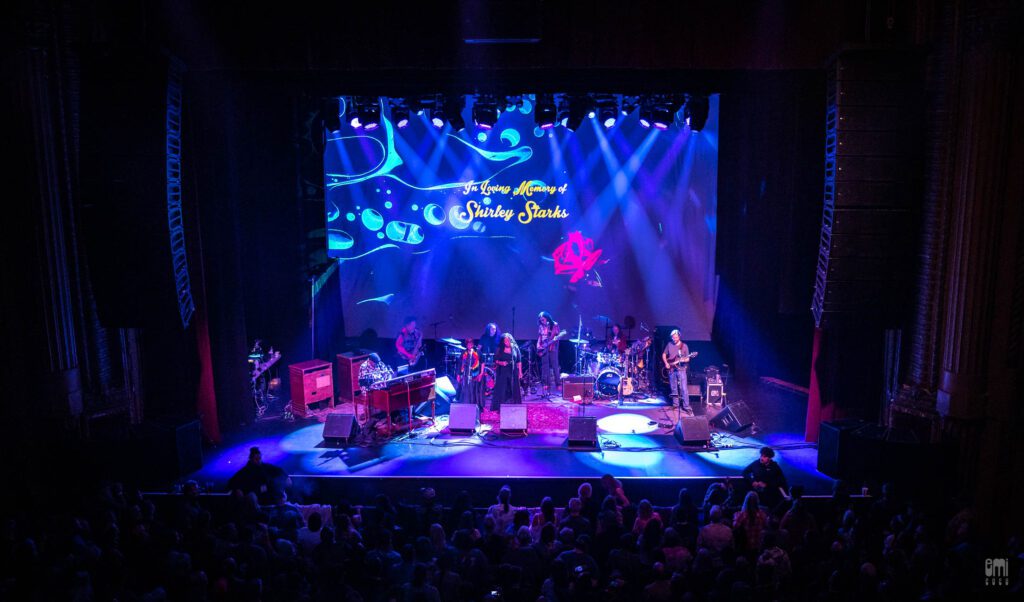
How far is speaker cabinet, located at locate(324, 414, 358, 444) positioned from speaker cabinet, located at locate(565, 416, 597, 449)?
123 inches

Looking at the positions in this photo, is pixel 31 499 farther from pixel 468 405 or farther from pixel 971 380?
pixel 971 380

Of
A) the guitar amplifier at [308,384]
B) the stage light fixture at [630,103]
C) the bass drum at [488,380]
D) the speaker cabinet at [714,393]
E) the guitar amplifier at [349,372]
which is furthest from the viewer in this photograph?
the guitar amplifier at [349,372]

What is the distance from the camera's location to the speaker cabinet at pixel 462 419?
10352mm

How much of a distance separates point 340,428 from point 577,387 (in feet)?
13.0

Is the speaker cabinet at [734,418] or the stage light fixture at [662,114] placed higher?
the stage light fixture at [662,114]

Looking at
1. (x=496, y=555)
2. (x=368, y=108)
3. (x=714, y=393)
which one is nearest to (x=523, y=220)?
(x=368, y=108)

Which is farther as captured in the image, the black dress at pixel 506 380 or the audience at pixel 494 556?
the black dress at pixel 506 380

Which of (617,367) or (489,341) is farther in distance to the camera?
(617,367)

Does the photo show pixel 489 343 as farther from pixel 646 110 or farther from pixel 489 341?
pixel 646 110

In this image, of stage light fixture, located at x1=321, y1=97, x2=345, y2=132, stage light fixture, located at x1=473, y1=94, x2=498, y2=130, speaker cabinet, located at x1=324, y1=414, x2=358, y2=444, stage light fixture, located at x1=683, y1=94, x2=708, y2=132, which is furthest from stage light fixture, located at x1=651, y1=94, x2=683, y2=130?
speaker cabinet, located at x1=324, y1=414, x2=358, y2=444

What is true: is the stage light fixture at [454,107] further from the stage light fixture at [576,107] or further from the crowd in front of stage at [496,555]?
the crowd in front of stage at [496,555]

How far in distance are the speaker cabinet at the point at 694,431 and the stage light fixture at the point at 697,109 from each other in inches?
178

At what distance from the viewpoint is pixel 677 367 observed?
11539 mm

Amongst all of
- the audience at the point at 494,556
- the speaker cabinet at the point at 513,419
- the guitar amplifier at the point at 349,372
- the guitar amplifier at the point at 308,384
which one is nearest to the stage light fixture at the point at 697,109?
the speaker cabinet at the point at 513,419
